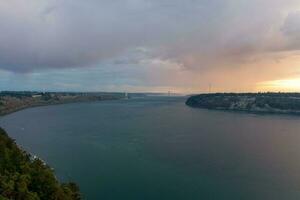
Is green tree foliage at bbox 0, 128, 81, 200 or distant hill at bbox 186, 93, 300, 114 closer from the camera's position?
green tree foliage at bbox 0, 128, 81, 200

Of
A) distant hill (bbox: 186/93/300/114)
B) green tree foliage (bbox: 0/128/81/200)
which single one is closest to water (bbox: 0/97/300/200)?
green tree foliage (bbox: 0/128/81/200)

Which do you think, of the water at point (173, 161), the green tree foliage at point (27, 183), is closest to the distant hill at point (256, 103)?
the water at point (173, 161)

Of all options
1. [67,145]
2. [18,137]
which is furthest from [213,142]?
[18,137]

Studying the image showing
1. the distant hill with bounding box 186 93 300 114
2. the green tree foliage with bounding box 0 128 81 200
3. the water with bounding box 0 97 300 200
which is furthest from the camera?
the distant hill with bounding box 186 93 300 114

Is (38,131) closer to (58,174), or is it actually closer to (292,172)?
(58,174)

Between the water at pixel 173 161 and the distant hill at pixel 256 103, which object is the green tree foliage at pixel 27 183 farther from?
the distant hill at pixel 256 103

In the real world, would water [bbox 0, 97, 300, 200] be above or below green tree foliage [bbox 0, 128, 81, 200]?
below

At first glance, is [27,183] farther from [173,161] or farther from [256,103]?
[256,103]

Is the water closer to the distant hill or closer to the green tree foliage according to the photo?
the green tree foliage
